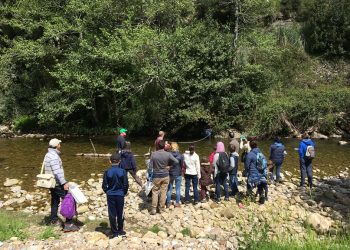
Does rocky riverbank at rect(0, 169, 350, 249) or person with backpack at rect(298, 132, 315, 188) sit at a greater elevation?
person with backpack at rect(298, 132, 315, 188)

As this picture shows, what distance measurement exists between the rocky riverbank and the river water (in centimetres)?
208

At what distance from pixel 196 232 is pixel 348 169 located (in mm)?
11704

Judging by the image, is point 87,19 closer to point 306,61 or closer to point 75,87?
point 75,87

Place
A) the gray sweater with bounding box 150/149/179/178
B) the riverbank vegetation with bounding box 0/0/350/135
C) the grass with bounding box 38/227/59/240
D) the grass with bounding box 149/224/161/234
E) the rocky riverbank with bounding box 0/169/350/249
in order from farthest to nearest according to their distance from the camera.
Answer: the riverbank vegetation with bounding box 0/0/350/135 → the gray sweater with bounding box 150/149/179/178 → the grass with bounding box 149/224/161/234 → the grass with bounding box 38/227/59/240 → the rocky riverbank with bounding box 0/169/350/249

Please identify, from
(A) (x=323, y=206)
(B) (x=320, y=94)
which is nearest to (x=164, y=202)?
Result: (A) (x=323, y=206)

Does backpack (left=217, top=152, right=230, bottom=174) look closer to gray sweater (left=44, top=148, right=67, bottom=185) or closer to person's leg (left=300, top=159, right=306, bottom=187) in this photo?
person's leg (left=300, top=159, right=306, bottom=187)

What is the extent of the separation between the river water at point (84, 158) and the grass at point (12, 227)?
3.91 metres

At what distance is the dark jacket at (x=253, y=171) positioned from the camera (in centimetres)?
1178

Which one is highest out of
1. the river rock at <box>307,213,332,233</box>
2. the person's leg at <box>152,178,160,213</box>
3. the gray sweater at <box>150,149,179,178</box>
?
the gray sweater at <box>150,149,179,178</box>

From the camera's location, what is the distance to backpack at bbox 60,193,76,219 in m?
9.44

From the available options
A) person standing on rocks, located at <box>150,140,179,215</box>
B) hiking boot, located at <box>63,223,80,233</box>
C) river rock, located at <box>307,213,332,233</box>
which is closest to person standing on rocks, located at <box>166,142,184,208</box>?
person standing on rocks, located at <box>150,140,179,215</box>

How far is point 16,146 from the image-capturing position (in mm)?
24719

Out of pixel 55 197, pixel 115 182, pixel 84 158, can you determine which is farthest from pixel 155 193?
pixel 84 158

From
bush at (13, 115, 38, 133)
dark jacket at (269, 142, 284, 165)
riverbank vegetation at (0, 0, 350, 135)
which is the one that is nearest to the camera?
dark jacket at (269, 142, 284, 165)
